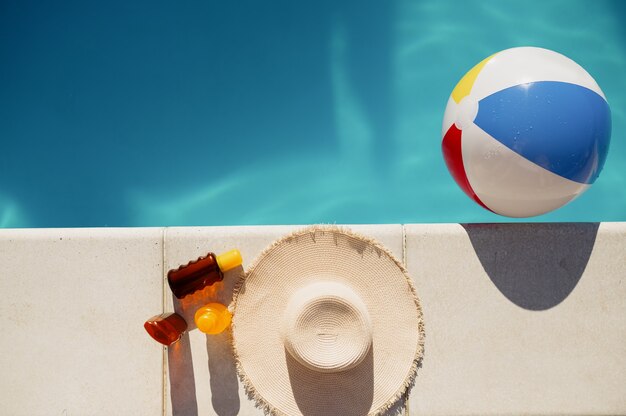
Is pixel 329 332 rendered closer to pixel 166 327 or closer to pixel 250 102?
pixel 166 327

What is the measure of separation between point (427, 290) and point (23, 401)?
184cm

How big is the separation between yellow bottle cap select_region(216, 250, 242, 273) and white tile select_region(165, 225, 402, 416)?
8 cm

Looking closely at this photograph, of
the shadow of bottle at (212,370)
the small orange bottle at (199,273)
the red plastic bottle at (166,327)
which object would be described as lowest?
the shadow of bottle at (212,370)

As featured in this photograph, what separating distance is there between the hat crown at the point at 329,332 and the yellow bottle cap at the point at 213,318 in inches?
10.7

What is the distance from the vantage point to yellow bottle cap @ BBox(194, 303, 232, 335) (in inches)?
67.4

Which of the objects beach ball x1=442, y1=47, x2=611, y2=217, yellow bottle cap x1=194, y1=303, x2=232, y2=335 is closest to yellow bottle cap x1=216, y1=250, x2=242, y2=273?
yellow bottle cap x1=194, y1=303, x2=232, y2=335

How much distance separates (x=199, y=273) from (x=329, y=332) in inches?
22.9

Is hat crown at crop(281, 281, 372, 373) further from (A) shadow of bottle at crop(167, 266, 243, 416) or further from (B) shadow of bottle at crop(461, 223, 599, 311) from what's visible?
(B) shadow of bottle at crop(461, 223, 599, 311)

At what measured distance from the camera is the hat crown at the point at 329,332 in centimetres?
171

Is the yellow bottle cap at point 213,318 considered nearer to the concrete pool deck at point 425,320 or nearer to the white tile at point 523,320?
the concrete pool deck at point 425,320

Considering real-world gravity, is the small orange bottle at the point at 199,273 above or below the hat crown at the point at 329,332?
above

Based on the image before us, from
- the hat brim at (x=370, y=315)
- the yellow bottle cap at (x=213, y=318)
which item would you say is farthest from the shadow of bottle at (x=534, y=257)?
the yellow bottle cap at (x=213, y=318)

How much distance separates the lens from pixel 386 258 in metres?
1.87

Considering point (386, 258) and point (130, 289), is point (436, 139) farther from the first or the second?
point (130, 289)
